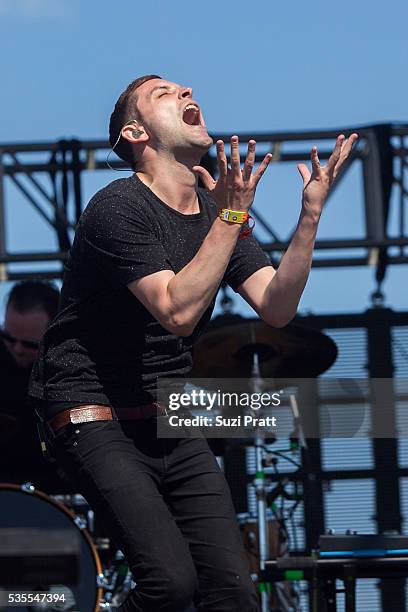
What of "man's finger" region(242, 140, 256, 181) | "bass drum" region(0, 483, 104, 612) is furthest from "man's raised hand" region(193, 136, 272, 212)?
"bass drum" region(0, 483, 104, 612)

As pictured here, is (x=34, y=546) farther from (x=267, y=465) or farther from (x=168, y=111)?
(x=168, y=111)

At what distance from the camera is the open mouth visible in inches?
150

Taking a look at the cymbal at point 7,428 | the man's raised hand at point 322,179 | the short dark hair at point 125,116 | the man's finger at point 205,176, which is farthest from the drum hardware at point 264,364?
the man's raised hand at point 322,179

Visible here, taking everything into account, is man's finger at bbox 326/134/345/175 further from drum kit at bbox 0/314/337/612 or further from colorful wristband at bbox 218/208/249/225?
drum kit at bbox 0/314/337/612

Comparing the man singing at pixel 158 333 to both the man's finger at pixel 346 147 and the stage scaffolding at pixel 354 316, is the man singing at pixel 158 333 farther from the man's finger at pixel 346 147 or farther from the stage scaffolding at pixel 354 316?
the stage scaffolding at pixel 354 316

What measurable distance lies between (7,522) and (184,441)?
7.80ft

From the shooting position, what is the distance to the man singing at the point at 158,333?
3305 millimetres

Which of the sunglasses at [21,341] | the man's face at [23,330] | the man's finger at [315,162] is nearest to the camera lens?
the man's finger at [315,162]

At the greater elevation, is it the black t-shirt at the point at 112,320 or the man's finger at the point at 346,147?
the man's finger at the point at 346,147

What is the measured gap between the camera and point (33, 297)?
21.8 ft

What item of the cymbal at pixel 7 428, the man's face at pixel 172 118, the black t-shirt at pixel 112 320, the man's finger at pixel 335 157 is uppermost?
the man's face at pixel 172 118

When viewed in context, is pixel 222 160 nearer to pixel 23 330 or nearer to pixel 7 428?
pixel 7 428

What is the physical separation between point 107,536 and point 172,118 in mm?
3116

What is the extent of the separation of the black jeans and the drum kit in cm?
175
